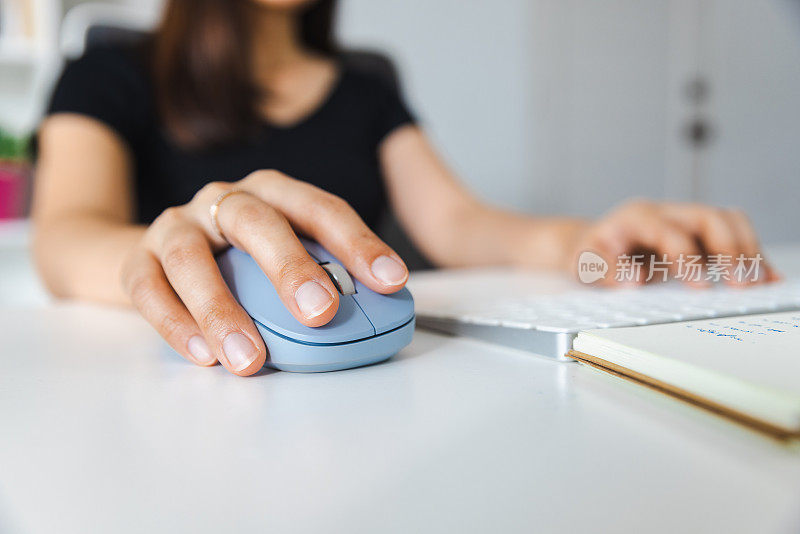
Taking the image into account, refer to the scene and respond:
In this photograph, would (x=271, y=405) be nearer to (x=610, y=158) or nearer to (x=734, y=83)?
(x=610, y=158)

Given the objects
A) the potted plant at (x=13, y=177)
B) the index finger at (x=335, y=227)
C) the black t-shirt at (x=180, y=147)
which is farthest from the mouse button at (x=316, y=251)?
the potted plant at (x=13, y=177)

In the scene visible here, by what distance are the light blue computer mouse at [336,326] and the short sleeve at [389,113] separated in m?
0.68

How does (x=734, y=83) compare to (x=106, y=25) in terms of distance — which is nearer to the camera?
(x=106, y=25)

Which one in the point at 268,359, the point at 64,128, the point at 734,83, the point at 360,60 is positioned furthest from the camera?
the point at 734,83

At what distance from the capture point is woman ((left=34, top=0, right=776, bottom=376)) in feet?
0.93

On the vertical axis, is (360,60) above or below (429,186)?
above

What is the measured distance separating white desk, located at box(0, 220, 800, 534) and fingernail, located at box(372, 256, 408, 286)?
4 centimetres

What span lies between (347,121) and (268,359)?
0.69m

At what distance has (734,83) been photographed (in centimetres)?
251

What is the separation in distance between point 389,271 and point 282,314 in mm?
52

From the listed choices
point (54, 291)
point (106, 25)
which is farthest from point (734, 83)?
point (54, 291)

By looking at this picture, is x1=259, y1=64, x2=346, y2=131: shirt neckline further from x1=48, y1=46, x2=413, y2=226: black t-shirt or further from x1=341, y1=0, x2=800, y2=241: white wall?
x1=341, y1=0, x2=800, y2=241: white wall

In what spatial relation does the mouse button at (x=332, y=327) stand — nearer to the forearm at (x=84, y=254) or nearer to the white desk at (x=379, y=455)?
the white desk at (x=379, y=455)

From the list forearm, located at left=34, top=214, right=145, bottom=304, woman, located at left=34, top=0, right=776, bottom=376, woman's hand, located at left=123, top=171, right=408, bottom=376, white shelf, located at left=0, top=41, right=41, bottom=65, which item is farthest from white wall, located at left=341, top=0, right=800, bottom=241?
woman's hand, located at left=123, top=171, right=408, bottom=376
